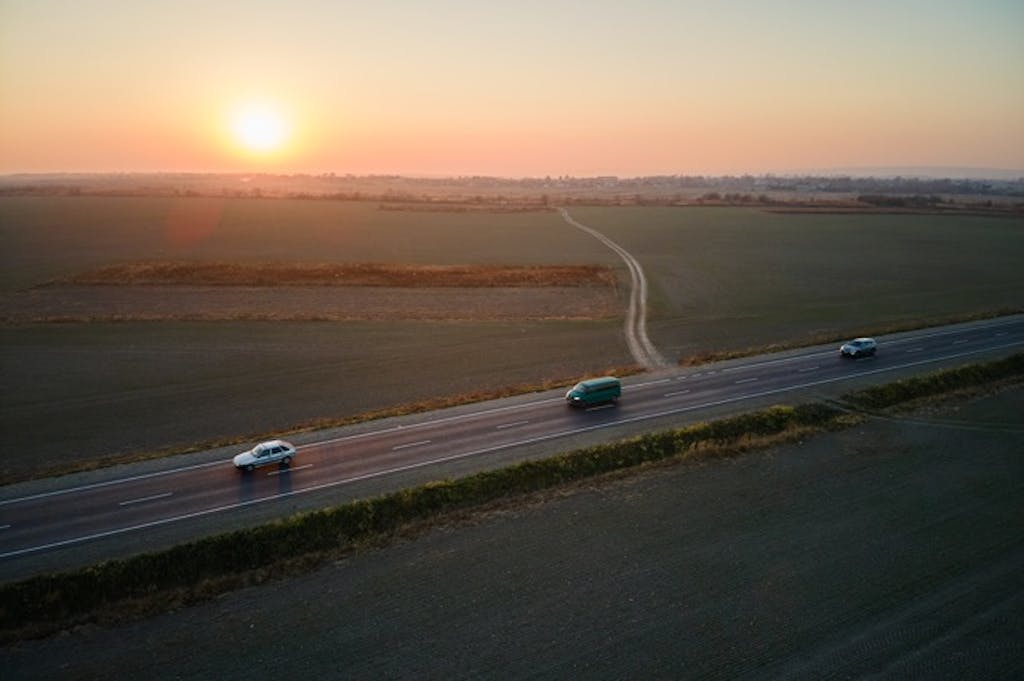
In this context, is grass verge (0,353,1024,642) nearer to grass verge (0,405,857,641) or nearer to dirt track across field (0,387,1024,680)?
grass verge (0,405,857,641)

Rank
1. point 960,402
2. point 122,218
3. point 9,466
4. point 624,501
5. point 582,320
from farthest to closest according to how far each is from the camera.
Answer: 1. point 122,218
2. point 582,320
3. point 960,402
4. point 9,466
5. point 624,501

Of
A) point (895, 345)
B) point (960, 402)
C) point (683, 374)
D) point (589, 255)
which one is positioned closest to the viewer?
point (960, 402)

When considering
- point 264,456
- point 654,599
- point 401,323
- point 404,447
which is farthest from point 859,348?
point 264,456

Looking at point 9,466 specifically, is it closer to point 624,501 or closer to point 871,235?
point 624,501

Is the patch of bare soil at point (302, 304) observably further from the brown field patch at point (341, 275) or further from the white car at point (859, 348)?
the white car at point (859, 348)

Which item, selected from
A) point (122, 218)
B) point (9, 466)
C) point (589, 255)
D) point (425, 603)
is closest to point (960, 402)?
point (425, 603)

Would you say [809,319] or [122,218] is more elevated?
[122,218]

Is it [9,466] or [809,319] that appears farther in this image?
[809,319]

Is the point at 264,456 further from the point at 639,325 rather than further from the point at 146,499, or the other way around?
the point at 639,325
